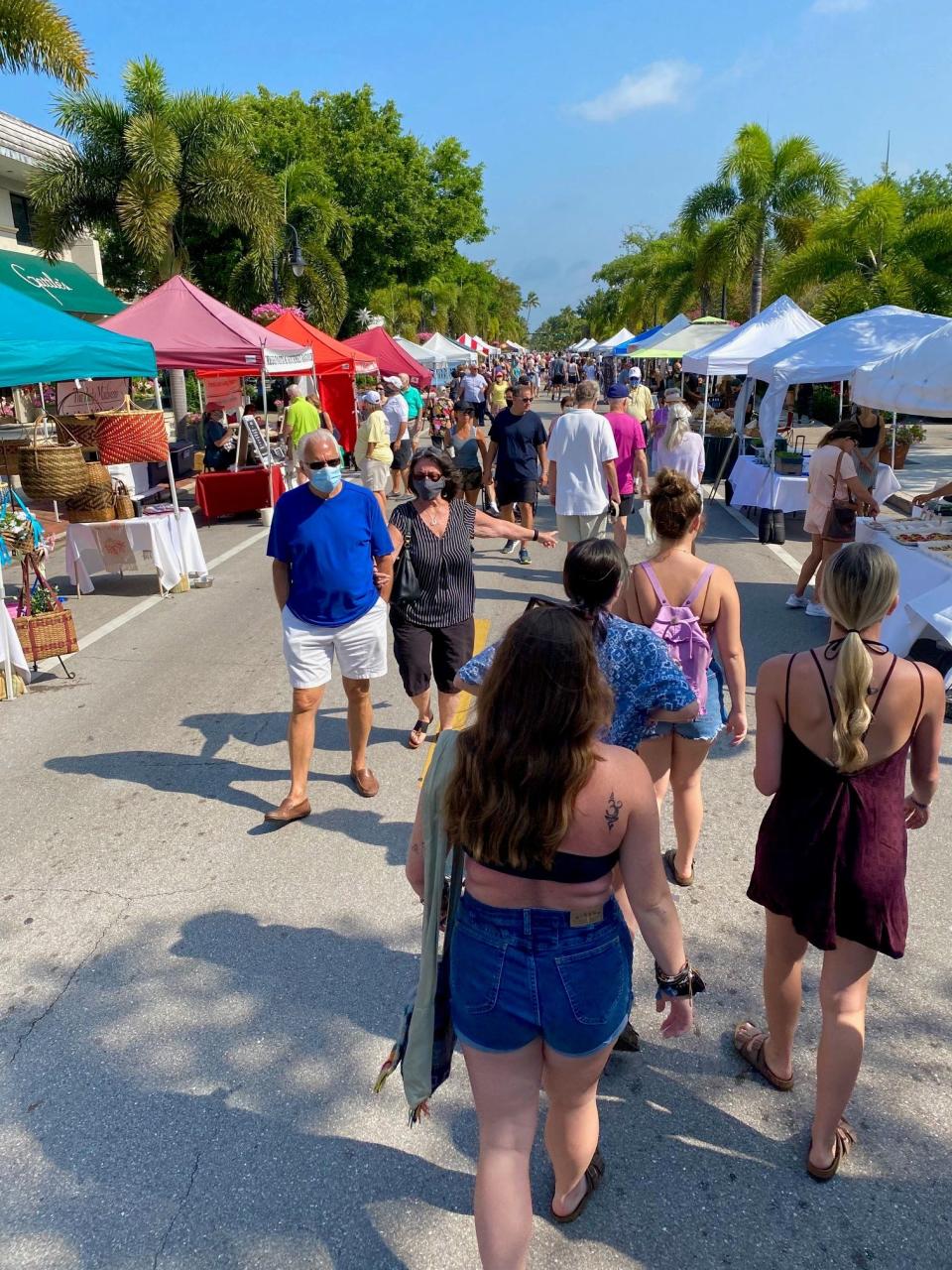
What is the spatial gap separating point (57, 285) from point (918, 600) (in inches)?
876

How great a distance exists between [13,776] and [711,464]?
13.6 meters

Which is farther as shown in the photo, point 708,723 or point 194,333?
point 194,333

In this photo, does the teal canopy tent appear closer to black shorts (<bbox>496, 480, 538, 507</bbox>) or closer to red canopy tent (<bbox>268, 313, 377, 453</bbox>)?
black shorts (<bbox>496, 480, 538, 507</bbox>)

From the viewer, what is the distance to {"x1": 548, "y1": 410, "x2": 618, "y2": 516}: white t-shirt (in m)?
7.70

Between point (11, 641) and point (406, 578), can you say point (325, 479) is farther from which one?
point (11, 641)

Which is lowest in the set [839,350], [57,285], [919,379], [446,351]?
[919,379]

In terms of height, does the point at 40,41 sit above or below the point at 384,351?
above

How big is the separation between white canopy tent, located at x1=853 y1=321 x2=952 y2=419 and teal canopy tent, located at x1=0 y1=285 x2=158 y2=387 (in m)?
6.57

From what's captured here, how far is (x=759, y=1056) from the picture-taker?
118 inches

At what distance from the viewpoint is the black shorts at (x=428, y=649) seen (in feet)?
16.9

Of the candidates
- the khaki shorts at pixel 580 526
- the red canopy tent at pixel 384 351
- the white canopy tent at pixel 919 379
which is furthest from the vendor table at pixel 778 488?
the red canopy tent at pixel 384 351

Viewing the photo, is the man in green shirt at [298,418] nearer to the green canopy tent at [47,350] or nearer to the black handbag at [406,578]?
the green canopy tent at [47,350]

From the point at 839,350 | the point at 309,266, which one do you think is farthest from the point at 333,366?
the point at 309,266

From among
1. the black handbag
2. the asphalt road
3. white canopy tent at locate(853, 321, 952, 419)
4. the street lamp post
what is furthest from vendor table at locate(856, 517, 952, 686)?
the street lamp post
